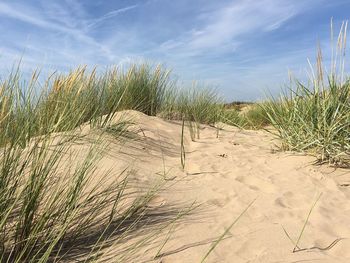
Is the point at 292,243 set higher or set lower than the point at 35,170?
lower

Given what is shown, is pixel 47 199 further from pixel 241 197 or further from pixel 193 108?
pixel 193 108

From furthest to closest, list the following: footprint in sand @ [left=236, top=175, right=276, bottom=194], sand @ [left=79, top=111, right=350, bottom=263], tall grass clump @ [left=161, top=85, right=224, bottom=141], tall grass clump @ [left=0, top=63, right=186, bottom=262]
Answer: tall grass clump @ [left=161, top=85, right=224, bottom=141], footprint in sand @ [left=236, top=175, right=276, bottom=194], sand @ [left=79, top=111, right=350, bottom=263], tall grass clump @ [left=0, top=63, right=186, bottom=262]

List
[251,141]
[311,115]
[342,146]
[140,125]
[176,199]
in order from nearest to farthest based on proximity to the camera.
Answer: [176,199] → [342,146] → [311,115] → [140,125] → [251,141]

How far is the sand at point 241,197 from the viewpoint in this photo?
7.19 feet

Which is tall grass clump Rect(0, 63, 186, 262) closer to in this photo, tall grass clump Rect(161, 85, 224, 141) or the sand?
the sand

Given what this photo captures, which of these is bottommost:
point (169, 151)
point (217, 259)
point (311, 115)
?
point (217, 259)

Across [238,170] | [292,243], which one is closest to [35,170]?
[292,243]

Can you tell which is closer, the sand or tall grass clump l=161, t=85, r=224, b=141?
the sand

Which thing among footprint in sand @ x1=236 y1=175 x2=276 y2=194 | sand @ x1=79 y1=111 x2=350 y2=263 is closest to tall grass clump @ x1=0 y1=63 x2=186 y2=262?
sand @ x1=79 y1=111 x2=350 y2=263

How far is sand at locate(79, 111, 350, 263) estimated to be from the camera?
7.19 feet

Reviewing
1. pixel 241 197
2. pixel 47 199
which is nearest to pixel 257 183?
pixel 241 197

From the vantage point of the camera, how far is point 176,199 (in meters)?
3.03

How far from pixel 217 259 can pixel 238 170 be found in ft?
6.18

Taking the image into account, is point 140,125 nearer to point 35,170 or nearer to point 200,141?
point 200,141
